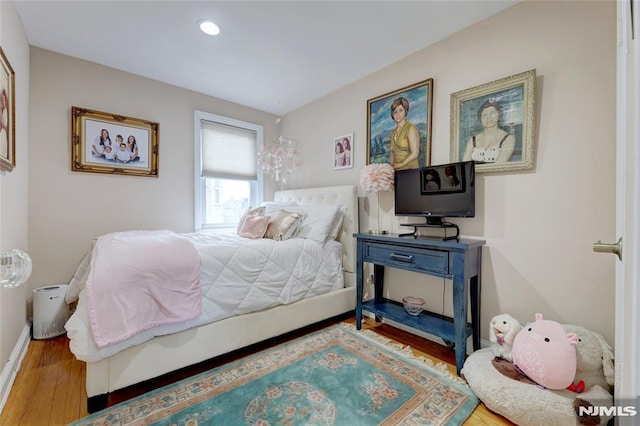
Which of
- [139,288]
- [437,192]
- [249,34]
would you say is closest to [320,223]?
[437,192]

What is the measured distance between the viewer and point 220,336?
6.23 feet

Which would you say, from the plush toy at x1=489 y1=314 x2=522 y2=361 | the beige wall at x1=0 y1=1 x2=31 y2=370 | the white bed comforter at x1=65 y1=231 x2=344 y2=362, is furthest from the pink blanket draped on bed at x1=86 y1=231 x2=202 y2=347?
the plush toy at x1=489 y1=314 x2=522 y2=361

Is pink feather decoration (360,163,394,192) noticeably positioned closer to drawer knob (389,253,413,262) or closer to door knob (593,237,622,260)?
drawer knob (389,253,413,262)

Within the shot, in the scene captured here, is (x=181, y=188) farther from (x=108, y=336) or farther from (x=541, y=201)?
(x=541, y=201)

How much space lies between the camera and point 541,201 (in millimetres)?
1800

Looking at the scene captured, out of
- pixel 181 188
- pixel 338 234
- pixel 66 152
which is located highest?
pixel 66 152

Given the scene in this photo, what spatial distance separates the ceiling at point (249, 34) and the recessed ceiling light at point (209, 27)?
4 centimetres

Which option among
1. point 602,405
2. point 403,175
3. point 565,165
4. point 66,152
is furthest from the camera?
point 66,152

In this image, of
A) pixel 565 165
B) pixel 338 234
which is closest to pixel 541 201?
pixel 565 165

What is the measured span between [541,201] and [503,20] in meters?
1.31

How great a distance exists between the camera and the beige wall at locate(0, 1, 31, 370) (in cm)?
168

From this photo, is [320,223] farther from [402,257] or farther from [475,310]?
[475,310]

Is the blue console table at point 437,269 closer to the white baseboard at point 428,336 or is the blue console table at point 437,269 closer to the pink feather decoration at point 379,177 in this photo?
the white baseboard at point 428,336

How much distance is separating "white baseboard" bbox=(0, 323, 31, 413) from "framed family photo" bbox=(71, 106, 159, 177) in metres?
1.47
